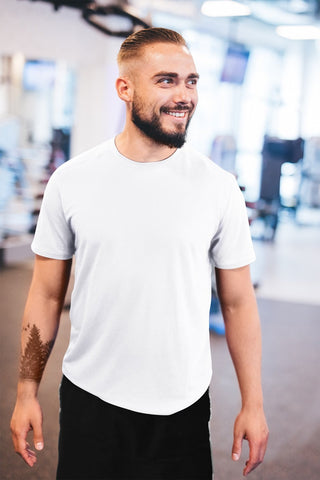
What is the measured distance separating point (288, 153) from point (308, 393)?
535cm

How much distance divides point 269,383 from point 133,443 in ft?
7.66

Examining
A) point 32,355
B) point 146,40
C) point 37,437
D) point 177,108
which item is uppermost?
point 146,40

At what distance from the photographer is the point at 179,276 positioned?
1198 mm

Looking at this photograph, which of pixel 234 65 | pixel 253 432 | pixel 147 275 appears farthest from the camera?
pixel 234 65

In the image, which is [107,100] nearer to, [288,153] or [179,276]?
[288,153]

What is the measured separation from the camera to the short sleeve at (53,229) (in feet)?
4.15

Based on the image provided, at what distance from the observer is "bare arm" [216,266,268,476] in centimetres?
129

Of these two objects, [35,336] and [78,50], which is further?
[78,50]

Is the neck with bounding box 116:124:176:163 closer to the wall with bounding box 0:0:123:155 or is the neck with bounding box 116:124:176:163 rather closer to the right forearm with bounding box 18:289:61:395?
the right forearm with bounding box 18:289:61:395

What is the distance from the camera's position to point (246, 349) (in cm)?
132

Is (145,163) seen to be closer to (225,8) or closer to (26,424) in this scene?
(26,424)

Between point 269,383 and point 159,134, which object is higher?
point 159,134

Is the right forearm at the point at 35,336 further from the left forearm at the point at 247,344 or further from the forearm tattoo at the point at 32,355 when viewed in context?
the left forearm at the point at 247,344

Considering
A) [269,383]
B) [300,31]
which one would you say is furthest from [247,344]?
[300,31]
